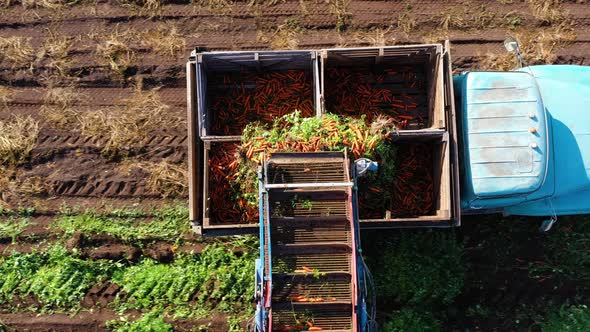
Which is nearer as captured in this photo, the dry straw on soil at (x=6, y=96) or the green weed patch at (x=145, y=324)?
the green weed patch at (x=145, y=324)

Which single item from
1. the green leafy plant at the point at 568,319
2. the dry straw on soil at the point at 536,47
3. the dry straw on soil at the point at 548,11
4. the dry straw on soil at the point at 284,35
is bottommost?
the green leafy plant at the point at 568,319

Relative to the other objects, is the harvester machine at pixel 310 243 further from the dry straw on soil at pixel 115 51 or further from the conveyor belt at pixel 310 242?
the dry straw on soil at pixel 115 51

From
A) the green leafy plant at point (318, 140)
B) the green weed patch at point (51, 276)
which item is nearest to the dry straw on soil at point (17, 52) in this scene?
the green weed patch at point (51, 276)

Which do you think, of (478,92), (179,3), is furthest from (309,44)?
(478,92)

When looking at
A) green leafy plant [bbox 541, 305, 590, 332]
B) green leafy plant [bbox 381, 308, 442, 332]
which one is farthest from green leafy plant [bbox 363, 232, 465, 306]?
green leafy plant [bbox 541, 305, 590, 332]

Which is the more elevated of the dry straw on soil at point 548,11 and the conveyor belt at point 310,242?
the dry straw on soil at point 548,11
